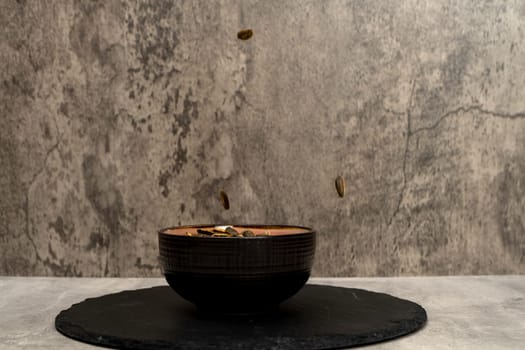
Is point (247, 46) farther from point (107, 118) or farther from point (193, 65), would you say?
point (107, 118)

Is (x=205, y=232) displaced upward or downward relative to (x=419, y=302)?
upward

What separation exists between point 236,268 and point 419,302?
12.4 inches

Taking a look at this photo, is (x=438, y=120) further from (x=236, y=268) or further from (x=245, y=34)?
(x=236, y=268)

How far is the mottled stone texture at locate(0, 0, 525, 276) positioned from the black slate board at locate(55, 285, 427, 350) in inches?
10.2

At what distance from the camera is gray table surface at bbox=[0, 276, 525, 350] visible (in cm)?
66

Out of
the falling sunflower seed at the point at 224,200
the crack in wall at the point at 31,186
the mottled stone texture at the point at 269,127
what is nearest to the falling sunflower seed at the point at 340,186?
the mottled stone texture at the point at 269,127

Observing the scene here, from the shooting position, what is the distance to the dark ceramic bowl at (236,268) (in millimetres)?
695

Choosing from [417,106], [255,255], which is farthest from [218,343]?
[417,106]

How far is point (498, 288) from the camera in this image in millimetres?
992

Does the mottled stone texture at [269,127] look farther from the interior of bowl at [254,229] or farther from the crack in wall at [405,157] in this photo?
the interior of bowl at [254,229]

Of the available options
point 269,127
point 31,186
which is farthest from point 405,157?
point 31,186

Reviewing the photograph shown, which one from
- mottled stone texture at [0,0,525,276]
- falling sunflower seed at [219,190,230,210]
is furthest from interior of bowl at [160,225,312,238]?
mottled stone texture at [0,0,525,276]

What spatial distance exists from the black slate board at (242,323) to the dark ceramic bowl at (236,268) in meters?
0.02

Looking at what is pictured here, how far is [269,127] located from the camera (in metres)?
1.10
